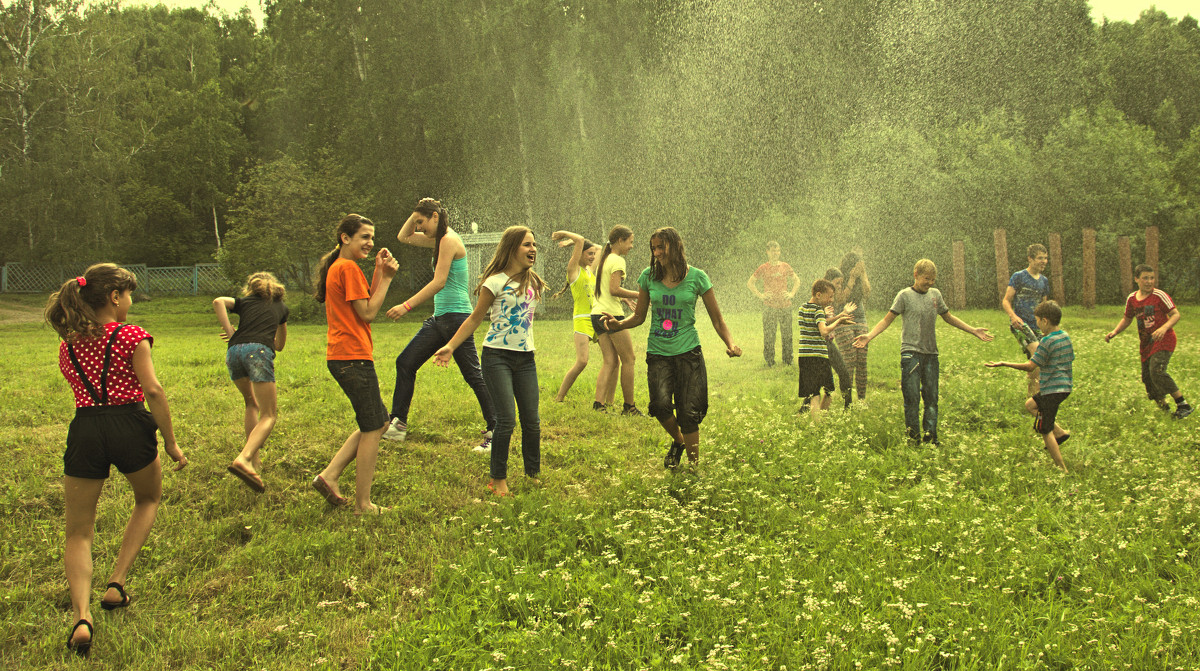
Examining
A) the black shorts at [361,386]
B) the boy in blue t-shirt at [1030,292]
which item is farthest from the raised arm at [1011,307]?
the black shorts at [361,386]

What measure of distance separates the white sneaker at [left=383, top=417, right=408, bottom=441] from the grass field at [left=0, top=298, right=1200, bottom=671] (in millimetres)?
149

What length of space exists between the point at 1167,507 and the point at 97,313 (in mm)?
7643

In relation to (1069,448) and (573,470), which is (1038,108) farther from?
(573,470)

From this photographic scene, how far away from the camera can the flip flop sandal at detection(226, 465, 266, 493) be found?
6.12m

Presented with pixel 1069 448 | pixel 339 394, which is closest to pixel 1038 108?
pixel 1069 448

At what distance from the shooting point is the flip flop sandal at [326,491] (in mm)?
6133

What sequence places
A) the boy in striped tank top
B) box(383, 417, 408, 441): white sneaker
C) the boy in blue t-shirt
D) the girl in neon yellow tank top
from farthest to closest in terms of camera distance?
the boy in blue t-shirt → the girl in neon yellow tank top → the boy in striped tank top → box(383, 417, 408, 441): white sneaker

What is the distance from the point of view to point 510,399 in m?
6.19

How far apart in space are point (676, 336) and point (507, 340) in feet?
4.81

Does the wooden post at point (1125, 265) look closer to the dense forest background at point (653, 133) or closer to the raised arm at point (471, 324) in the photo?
the dense forest background at point (653, 133)

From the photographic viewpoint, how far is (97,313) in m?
4.52

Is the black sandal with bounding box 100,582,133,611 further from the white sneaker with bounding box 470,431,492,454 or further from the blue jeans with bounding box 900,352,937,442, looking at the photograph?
the blue jeans with bounding box 900,352,937,442

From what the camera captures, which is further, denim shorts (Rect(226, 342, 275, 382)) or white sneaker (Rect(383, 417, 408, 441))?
white sneaker (Rect(383, 417, 408, 441))

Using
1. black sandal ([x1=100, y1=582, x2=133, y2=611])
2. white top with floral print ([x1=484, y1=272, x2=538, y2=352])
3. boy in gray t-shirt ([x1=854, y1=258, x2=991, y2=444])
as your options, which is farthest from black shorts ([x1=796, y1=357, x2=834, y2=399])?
black sandal ([x1=100, y1=582, x2=133, y2=611])
